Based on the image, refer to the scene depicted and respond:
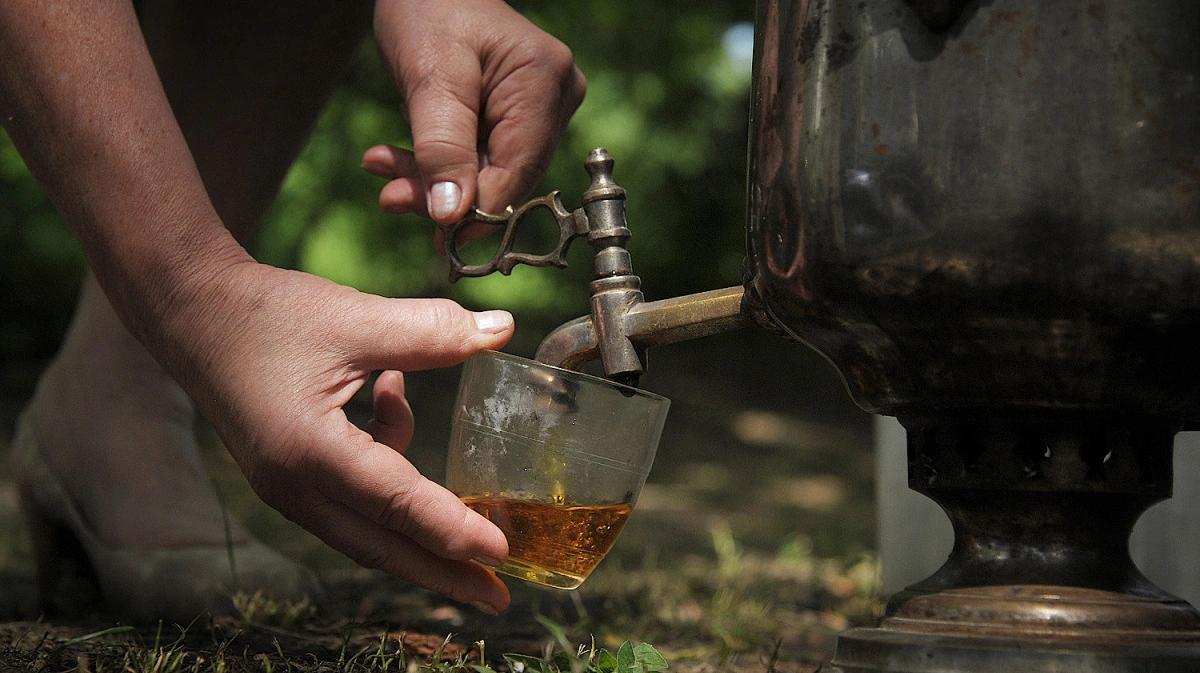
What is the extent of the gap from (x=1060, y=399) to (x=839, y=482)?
13.3ft

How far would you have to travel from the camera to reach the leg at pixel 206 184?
5.96 ft

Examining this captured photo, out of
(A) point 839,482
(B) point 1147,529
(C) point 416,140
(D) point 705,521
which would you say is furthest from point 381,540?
(A) point 839,482

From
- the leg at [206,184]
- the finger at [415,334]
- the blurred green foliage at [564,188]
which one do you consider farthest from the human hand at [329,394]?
the blurred green foliage at [564,188]

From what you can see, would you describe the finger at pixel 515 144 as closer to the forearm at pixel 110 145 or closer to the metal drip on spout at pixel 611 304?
the metal drip on spout at pixel 611 304

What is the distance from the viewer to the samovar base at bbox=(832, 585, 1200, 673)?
960 mm

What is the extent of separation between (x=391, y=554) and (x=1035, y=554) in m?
0.66

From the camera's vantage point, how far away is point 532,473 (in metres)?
1.18

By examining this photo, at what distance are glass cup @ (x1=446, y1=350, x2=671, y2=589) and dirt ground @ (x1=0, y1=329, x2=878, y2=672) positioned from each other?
24cm

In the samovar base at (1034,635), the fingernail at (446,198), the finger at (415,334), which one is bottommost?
the samovar base at (1034,635)

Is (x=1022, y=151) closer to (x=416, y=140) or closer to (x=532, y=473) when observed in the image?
(x=532, y=473)

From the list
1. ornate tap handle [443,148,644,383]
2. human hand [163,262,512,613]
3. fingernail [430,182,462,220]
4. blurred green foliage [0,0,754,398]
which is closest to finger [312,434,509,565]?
human hand [163,262,512,613]

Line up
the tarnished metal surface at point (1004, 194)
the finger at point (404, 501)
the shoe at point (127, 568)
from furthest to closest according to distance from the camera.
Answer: the shoe at point (127, 568) < the finger at point (404, 501) < the tarnished metal surface at point (1004, 194)

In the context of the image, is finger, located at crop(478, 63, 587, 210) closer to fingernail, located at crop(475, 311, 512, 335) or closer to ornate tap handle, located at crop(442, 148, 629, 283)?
ornate tap handle, located at crop(442, 148, 629, 283)

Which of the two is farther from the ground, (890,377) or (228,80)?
(228,80)
